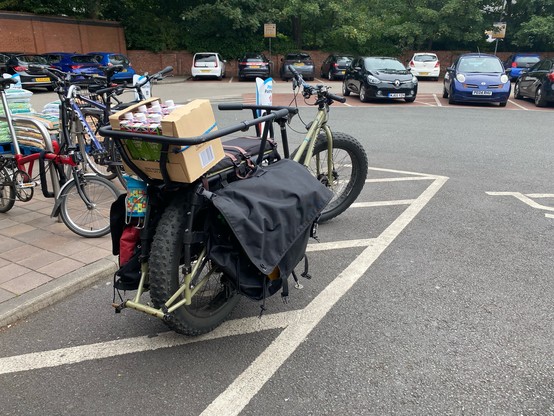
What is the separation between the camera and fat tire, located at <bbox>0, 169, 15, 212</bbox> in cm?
456

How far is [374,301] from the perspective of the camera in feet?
10.6

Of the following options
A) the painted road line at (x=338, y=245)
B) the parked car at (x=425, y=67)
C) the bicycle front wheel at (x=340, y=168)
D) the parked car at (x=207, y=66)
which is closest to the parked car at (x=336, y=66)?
the parked car at (x=425, y=67)

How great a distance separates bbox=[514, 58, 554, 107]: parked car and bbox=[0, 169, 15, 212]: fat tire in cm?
1421

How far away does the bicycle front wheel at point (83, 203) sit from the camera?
414cm

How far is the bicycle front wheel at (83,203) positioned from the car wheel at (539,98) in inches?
548

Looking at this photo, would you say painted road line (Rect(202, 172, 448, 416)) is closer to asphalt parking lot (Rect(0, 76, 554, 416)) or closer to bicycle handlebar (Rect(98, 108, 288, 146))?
asphalt parking lot (Rect(0, 76, 554, 416))

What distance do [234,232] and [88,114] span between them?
3906 millimetres

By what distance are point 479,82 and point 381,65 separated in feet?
10.3

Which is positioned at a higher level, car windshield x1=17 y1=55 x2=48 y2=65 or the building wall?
the building wall

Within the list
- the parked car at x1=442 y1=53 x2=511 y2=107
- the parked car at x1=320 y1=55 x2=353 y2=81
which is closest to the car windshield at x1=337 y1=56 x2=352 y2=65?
the parked car at x1=320 y1=55 x2=353 y2=81

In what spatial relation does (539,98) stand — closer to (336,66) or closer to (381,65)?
(381,65)

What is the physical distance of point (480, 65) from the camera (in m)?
14.5

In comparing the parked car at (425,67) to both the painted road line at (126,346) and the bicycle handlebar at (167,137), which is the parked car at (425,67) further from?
the bicycle handlebar at (167,137)

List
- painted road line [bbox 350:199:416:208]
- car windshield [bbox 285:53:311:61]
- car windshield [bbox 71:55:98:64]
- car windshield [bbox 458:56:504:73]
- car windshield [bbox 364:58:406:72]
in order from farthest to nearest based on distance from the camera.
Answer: car windshield [bbox 285:53:311:61], car windshield [bbox 71:55:98:64], car windshield [bbox 364:58:406:72], car windshield [bbox 458:56:504:73], painted road line [bbox 350:199:416:208]
